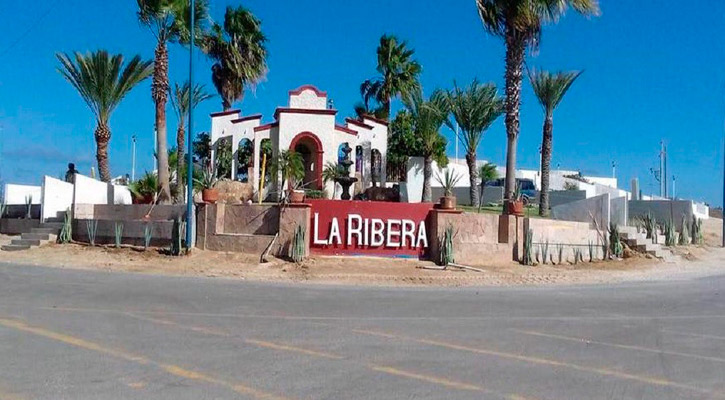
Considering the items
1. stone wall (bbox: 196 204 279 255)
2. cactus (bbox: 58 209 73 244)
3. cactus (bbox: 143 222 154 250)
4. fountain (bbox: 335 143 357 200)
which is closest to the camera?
stone wall (bbox: 196 204 279 255)

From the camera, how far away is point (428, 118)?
37.8 meters

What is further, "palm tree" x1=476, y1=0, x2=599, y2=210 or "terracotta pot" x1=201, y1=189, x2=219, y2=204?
"palm tree" x1=476, y1=0, x2=599, y2=210

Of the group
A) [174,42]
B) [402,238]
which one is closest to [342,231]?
[402,238]

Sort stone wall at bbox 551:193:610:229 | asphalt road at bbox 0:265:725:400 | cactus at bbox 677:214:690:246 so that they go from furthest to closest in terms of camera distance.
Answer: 1. cactus at bbox 677:214:690:246
2. stone wall at bbox 551:193:610:229
3. asphalt road at bbox 0:265:725:400

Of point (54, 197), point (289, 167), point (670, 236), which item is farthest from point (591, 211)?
point (54, 197)

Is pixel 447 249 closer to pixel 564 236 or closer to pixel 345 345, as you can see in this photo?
pixel 564 236

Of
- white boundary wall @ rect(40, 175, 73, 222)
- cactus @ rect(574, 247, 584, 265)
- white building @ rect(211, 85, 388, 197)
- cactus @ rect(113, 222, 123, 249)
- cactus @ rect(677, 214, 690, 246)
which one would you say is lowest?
cactus @ rect(574, 247, 584, 265)

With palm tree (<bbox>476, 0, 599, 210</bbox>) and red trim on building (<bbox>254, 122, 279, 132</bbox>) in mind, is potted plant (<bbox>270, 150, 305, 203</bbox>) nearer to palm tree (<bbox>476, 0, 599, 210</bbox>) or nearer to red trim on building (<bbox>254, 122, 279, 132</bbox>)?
red trim on building (<bbox>254, 122, 279, 132</bbox>)

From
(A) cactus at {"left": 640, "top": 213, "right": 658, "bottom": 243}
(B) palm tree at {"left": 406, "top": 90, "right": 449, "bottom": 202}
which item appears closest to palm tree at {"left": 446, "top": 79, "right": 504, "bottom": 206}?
(B) palm tree at {"left": 406, "top": 90, "right": 449, "bottom": 202}

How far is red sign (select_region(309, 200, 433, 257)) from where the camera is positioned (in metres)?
21.6

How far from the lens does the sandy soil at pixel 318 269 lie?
1934 cm

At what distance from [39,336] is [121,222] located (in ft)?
47.6

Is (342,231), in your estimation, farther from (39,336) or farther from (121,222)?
(39,336)

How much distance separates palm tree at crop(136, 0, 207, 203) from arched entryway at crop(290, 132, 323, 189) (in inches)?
343
